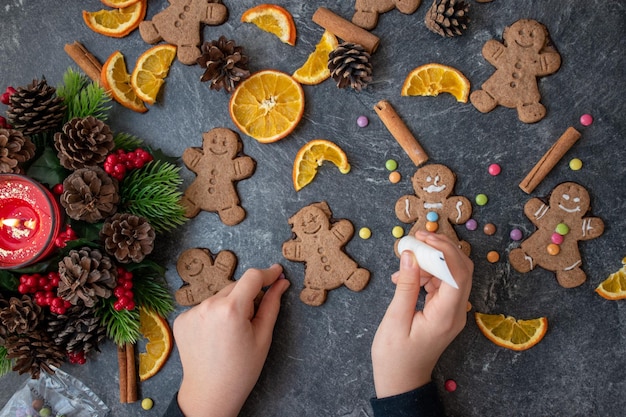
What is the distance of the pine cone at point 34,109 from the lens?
1.38 metres

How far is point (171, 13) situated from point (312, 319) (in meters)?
0.89

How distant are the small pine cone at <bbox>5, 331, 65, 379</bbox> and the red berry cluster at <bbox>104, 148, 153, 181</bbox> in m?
0.45

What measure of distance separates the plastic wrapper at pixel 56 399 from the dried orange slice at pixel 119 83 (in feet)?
2.51

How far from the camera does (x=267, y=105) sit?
56.6 inches

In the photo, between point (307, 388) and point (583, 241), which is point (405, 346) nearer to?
point (307, 388)

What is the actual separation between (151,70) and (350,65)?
1.79 ft

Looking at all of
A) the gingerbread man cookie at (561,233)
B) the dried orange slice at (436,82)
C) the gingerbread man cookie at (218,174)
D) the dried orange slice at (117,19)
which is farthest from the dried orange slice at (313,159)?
the dried orange slice at (117,19)

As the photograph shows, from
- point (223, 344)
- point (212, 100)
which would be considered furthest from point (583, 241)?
point (212, 100)

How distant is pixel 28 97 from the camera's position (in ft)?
4.55

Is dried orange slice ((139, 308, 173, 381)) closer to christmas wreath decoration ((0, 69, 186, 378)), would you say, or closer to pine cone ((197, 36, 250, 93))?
christmas wreath decoration ((0, 69, 186, 378))

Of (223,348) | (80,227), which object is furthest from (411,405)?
(80,227)

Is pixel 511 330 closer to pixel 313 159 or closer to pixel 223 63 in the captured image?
pixel 313 159

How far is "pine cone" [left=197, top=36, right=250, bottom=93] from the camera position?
1404 mm

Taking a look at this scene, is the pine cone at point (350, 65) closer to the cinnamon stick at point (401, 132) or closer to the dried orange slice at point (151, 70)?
the cinnamon stick at point (401, 132)
